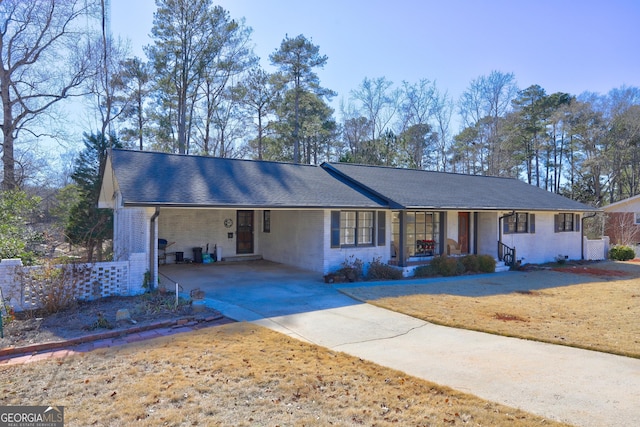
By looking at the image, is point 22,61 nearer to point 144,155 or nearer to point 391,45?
point 144,155

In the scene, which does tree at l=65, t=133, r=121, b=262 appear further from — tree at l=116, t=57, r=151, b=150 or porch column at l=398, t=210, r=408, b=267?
porch column at l=398, t=210, r=408, b=267

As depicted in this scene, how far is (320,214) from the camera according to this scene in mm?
12766

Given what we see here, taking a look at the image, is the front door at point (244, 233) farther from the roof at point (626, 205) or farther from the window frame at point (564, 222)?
the roof at point (626, 205)

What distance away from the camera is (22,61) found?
19906 millimetres

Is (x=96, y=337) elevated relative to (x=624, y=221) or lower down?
lower down

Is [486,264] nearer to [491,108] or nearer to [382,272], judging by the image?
[382,272]

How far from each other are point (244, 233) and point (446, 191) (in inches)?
342

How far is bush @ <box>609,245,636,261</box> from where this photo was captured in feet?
64.4

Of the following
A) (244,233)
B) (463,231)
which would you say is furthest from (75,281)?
(463,231)

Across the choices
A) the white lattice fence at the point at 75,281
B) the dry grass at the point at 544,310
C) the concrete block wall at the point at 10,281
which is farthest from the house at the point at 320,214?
the dry grass at the point at 544,310

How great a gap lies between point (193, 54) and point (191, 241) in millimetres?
15121

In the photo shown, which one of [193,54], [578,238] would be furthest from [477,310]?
[193,54]

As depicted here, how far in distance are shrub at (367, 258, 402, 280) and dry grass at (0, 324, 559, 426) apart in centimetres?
713

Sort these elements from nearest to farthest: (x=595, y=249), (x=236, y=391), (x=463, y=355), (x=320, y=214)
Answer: (x=236, y=391) → (x=463, y=355) → (x=320, y=214) → (x=595, y=249)
